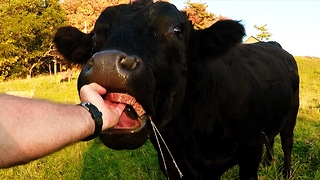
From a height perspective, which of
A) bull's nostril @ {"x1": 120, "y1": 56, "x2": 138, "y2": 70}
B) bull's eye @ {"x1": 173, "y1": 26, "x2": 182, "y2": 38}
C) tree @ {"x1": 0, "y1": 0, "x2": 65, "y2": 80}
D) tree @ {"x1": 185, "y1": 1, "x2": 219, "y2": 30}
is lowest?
tree @ {"x1": 0, "y1": 0, "x2": 65, "y2": 80}

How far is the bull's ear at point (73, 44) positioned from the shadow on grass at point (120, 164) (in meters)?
1.89

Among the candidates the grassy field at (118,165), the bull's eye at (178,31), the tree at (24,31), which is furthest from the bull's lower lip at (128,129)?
the tree at (24,31)

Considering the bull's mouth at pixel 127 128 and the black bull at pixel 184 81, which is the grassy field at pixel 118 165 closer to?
the black bull at pixel 184 81

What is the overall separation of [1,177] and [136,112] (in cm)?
393

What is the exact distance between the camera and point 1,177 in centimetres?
566

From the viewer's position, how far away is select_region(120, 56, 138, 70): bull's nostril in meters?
2.37

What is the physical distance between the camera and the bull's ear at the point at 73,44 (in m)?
3.77

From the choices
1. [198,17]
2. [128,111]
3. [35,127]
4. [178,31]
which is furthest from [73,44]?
[198,17]

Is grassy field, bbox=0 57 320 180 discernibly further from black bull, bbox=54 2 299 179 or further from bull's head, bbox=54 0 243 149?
bull's head, bbox=54 0 243 149

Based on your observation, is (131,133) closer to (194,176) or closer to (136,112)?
(136,112)

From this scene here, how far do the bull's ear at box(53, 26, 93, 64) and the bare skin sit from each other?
2111 millimetres

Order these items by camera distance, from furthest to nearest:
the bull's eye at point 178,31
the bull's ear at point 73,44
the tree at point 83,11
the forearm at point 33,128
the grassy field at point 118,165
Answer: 1. the tree at point 83,11
2. the grassy field at point 118,165
3. the bull's ear at point 73,44
4. the bull's eye at point 178,31
5. the forearm at point 33,128

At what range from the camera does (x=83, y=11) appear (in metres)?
42.3

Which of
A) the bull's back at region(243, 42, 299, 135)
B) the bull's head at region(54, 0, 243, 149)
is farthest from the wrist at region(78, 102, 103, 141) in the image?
the bull's back at region(243, 42, 299, 135)
